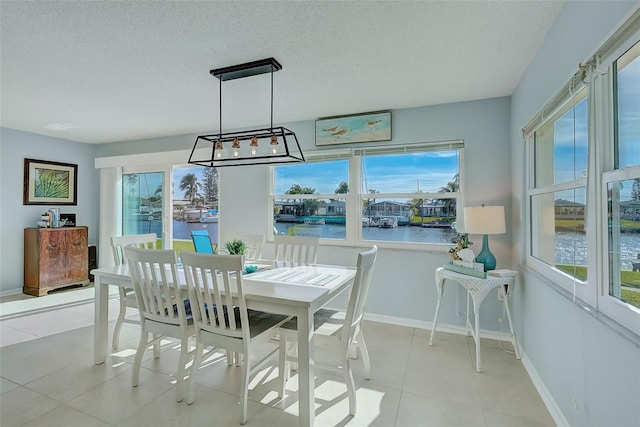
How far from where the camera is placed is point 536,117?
7.29ft

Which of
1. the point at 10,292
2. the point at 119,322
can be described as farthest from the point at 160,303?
the point at 10,292

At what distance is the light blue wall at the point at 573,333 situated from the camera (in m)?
1.21

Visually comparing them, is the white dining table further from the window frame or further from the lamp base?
the window frame

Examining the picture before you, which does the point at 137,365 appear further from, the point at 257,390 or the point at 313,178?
the point at 313,178

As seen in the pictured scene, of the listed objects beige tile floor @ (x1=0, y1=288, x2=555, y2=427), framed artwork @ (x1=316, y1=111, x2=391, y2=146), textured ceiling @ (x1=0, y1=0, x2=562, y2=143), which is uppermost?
textured ceiling @ (x1=0, y1=0, x2=562, y2=143)

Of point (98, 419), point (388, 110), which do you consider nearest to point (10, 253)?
point (98, 419)

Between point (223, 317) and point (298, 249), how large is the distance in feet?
4.23

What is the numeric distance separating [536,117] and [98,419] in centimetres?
350

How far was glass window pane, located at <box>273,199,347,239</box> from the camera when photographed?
382cm

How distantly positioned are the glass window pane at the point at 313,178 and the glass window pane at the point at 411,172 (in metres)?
0.30

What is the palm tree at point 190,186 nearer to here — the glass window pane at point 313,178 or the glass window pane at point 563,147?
the glass window pane at point 313,178

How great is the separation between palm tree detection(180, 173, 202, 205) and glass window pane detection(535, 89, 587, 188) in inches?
172

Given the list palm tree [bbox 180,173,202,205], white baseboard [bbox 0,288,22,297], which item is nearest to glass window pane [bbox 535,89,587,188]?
palm tree [bbox 180,173,202,205]

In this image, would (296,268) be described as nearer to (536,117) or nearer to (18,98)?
(536,117)
